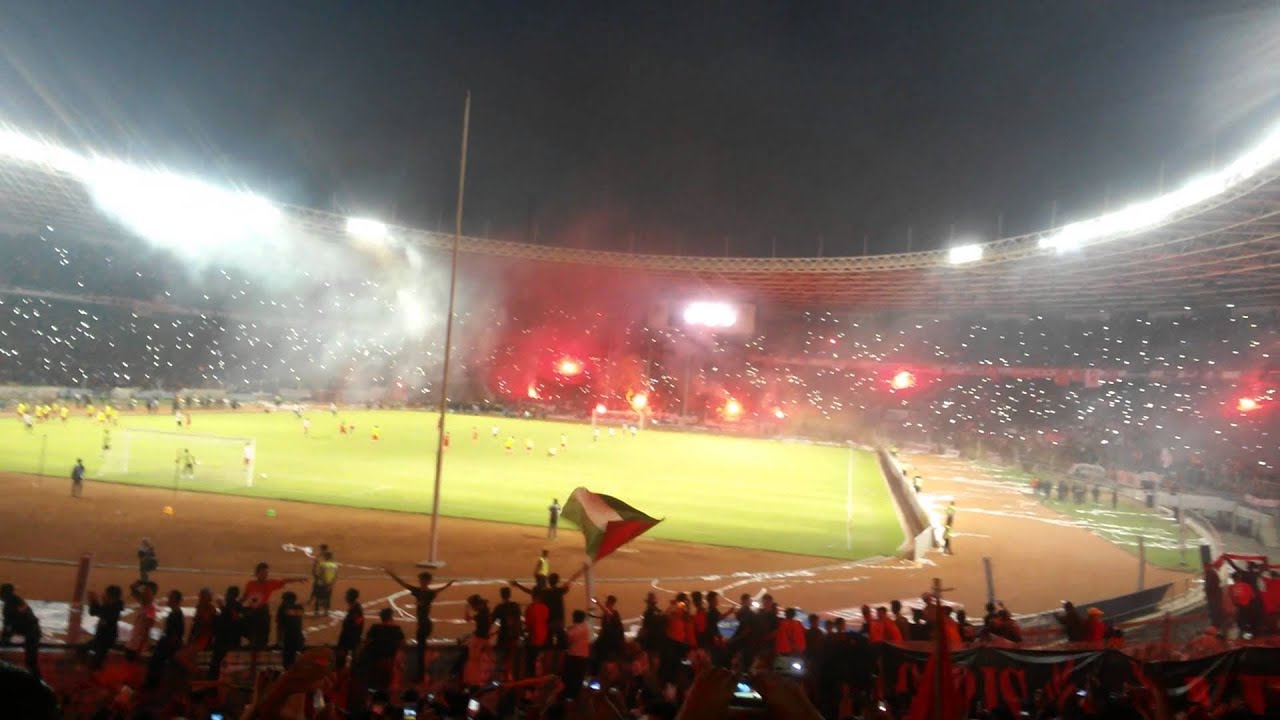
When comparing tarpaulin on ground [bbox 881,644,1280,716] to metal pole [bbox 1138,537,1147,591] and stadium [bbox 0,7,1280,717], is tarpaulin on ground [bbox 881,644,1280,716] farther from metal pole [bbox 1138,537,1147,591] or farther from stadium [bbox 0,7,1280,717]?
metal pole [bbox 1138,537,1147,591]

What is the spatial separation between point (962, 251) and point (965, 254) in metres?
0.31

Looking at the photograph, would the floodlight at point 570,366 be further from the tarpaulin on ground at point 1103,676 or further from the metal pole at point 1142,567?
the tarpaulin on ground at point 1103,676

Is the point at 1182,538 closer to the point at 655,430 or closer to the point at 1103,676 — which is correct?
the point at 1103,676

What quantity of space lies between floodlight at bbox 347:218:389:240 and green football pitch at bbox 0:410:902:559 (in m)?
11.7

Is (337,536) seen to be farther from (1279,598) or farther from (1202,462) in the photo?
(1202,462)

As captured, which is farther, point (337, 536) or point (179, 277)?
point (179, 277)

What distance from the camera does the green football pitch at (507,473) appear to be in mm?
27078

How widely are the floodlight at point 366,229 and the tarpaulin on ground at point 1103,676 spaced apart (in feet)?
Answer: 139

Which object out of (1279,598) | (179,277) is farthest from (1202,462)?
(179,277)

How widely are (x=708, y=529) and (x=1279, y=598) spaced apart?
15548 millimetres

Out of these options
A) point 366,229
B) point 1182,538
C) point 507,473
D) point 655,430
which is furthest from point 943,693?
point 655,430

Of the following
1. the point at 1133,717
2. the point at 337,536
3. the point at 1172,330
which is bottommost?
the point at 337,536

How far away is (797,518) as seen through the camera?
29.1m

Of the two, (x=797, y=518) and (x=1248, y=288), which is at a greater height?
(x=1248, y=288)
